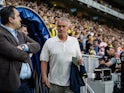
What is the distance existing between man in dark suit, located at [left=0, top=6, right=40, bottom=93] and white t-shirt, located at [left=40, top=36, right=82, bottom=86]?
2.80ft

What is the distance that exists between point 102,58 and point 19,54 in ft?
21.3

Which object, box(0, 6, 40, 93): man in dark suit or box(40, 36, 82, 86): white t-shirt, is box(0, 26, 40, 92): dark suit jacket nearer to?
box(0, 6, 40, 93): man in dark suit

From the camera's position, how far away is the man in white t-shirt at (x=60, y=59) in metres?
4.79

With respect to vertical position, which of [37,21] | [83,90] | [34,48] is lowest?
[83,90]

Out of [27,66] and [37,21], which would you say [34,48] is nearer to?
[27,66]

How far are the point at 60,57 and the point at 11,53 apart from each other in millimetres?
1326

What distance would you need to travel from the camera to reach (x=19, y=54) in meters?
3.65

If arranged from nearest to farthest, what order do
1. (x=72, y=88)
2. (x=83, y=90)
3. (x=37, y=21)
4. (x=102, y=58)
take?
(x=72, y=88) < (x=37, y=21) < (x=83, y=90) < (x=102, y=58)

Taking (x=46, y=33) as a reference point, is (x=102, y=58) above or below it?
below

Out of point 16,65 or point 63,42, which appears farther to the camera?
point 63,42

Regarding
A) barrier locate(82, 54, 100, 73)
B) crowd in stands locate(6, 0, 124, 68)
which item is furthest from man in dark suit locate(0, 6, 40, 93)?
barrier locate(82, 54, 100, 73)

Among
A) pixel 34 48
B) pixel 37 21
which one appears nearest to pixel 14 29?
pixel 34 48

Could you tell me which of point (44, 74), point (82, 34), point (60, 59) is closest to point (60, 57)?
point (60, 59)

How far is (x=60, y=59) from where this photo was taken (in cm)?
480
